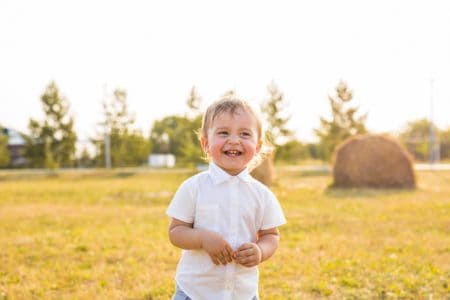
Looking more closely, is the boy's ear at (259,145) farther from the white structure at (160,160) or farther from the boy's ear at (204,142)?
the white structure at (160,160)

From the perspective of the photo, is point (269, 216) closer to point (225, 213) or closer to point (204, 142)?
point (225, 213)

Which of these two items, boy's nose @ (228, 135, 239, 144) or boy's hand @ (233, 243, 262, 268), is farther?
boy's nose @ (228, 135, 239, 144)

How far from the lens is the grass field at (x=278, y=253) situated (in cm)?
455

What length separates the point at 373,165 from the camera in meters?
16.0

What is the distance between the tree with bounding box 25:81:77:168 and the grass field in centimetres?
2045

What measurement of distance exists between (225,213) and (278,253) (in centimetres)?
365

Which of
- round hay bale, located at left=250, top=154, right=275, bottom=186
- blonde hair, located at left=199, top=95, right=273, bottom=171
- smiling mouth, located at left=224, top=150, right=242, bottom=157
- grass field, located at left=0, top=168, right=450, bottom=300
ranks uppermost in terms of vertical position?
blonde hair, located at left=199, top=95, right=273, bottom=171

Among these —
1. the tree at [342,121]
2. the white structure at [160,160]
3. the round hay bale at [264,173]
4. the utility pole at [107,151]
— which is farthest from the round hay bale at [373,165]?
the white structure at [160,160]

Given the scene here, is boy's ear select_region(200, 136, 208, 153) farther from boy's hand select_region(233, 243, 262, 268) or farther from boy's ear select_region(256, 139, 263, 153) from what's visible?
boy's hand select_region(233, 243, 262, 268)

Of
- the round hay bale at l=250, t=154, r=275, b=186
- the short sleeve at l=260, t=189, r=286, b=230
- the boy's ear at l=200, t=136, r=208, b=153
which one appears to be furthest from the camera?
the round hay bale at l=250, t=154, r=275, b=186

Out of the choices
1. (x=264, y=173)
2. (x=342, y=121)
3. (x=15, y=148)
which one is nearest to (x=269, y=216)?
(x=264, y=173)

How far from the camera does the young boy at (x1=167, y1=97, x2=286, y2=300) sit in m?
2.51

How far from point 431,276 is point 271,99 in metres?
24.6

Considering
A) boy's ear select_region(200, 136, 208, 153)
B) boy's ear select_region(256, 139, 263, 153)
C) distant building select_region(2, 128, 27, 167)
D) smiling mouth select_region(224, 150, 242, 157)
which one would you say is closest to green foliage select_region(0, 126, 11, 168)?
distant building select_region(2, 128, 27, 167)
